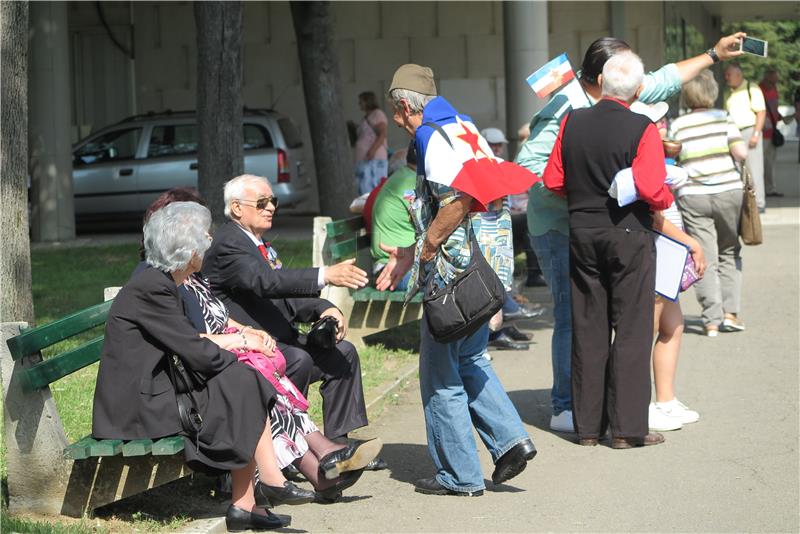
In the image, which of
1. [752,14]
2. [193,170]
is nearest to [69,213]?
[193,170]

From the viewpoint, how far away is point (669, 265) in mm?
6832

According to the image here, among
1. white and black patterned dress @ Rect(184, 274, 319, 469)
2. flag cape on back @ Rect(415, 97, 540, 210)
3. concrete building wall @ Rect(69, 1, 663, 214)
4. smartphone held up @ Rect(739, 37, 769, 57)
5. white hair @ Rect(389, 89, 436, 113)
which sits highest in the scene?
concrete building wall @ Rect(69, 1, 663, 214)

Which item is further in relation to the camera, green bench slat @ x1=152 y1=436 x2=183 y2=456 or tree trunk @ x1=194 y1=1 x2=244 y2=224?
tree trunk @ x1=194 y1=1 x2=244 y2=224

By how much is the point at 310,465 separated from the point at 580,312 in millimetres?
1855

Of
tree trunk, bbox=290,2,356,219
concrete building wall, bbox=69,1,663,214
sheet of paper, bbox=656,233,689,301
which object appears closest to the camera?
sheet of paper, bbox=656,233,689,301

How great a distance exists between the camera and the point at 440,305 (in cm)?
558

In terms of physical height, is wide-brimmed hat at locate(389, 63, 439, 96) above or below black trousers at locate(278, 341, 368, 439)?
above

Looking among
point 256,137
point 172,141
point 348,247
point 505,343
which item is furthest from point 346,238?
point 172,141

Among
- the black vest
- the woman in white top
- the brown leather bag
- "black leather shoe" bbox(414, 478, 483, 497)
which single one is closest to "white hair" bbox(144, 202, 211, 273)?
"black leather shoe" bbox(414, 478, 483, 497)

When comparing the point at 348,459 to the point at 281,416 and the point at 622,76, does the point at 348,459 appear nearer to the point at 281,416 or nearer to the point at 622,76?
the point at 281,416

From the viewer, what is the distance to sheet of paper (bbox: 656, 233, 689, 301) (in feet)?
22.2

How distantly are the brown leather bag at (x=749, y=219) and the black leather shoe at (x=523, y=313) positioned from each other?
6.07 feet

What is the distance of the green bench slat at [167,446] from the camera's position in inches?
195

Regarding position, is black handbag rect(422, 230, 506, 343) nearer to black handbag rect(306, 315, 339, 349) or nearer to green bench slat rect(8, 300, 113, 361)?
black handbag rect(306, 315, 339, 349)
